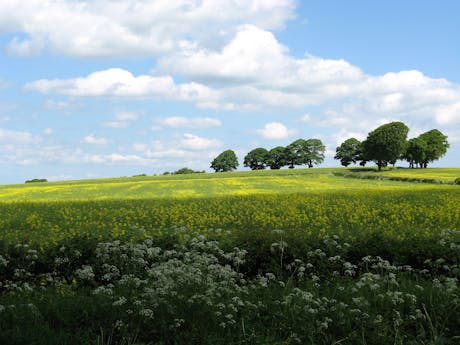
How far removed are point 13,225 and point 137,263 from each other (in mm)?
13016

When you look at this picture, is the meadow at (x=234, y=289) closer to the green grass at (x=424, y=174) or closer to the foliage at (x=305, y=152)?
the green grass at (x=424, y=174)

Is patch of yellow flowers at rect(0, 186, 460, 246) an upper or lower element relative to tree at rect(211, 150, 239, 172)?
lower

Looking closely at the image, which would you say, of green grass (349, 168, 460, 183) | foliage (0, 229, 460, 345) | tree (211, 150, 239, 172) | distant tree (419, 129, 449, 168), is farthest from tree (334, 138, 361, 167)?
foliage (0, 229, 460, 345)

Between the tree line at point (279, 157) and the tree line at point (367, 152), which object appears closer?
the tree line at point (367, 152)

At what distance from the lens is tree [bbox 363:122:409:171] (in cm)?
7988

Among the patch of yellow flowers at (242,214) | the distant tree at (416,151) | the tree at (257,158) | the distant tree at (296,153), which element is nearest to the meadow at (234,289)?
the patch of yellow flowers at (242,214)

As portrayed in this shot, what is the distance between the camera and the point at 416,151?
9262cm

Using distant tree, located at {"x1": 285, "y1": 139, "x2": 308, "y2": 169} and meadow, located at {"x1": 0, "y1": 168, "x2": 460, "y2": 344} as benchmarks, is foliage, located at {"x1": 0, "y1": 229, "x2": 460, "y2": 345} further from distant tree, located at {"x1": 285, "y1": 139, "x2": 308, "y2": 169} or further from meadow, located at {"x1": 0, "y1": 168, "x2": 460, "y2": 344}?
distant tree, located at {"x1": 285, "y1": 139, "x2": 308, "y2": 169}

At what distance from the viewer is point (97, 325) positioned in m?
6.29

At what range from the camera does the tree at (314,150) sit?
111m

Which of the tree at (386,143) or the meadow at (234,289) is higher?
the tree at (386,143)

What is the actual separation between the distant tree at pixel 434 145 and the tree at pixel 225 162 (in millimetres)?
49653

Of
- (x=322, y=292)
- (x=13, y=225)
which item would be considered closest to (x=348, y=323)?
(x=322, y=292)

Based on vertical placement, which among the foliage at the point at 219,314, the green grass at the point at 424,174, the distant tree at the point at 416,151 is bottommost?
the foliage at the point at 219,314
